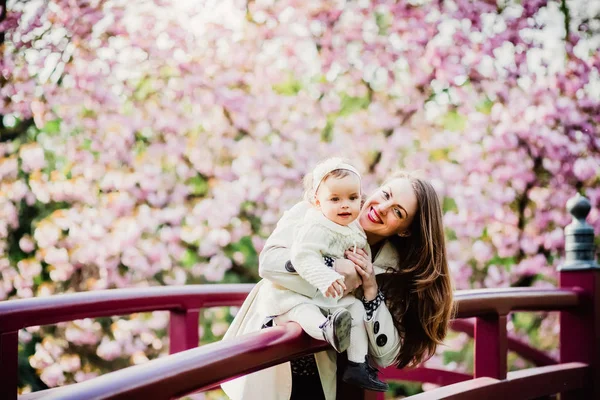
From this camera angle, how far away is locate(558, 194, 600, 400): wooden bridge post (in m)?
3.36

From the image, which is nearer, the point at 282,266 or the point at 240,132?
the point at 282,266

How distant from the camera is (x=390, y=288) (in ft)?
7.54

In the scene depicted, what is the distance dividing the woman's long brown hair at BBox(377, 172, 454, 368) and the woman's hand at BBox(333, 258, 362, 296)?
8.6 inches

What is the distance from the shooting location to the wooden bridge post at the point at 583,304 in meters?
3.36

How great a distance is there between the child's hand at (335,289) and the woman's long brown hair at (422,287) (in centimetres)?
36

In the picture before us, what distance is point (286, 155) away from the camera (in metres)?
5.99

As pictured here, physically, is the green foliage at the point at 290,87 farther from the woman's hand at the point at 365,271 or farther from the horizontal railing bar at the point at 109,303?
the woman's hand at the point at 365,271

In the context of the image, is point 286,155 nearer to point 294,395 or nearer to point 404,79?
point 404,79

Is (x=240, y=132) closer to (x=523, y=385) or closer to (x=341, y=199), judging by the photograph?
(x=523, y=385)

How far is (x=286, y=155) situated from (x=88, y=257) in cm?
179

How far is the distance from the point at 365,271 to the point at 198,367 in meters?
0.71

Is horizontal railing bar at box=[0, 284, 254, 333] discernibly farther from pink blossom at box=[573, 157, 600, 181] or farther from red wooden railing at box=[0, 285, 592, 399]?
pink blossom at box=[573, 157, 600, 181]

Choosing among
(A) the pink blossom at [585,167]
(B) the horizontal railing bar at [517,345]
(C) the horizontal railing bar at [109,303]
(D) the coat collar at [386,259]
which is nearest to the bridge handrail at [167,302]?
(C) the horizontal railing bar at [109,303]

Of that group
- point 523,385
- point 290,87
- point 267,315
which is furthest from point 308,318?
point 290,87
